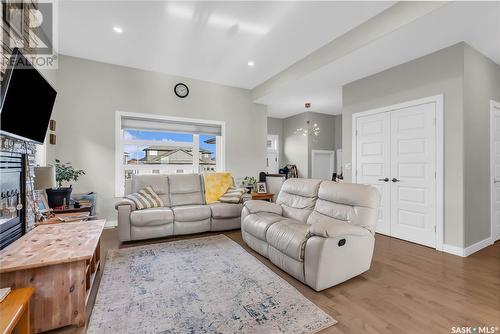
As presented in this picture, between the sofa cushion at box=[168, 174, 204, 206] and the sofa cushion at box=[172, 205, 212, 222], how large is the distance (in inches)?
12.5

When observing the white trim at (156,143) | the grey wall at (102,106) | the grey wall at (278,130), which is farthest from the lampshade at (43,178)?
the grey wall at (278,130)

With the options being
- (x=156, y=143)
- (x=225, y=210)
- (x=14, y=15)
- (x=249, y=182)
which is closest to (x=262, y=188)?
(x=249, y=182)

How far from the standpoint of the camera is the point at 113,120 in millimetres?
4188

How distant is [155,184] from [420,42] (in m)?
4.31

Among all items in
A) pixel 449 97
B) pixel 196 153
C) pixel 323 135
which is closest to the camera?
pixel 449 97

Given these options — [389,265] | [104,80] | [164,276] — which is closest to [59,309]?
[164,276]

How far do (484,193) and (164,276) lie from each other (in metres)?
4.30

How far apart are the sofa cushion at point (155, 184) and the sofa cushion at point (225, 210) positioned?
2.65ft

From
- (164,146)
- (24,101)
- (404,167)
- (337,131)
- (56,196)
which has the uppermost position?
(337,131)

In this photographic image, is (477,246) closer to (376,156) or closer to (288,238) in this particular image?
(376,156)

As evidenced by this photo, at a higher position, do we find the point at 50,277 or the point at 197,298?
the point at 50,277

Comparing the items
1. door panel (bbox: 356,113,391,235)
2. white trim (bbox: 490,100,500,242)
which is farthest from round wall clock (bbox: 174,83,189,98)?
white trim (bbox: 490,100,500,242)

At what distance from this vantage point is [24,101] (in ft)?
6.22

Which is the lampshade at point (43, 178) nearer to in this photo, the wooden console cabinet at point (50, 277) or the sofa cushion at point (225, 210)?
the wooden console cabinet at point (50, 277)
